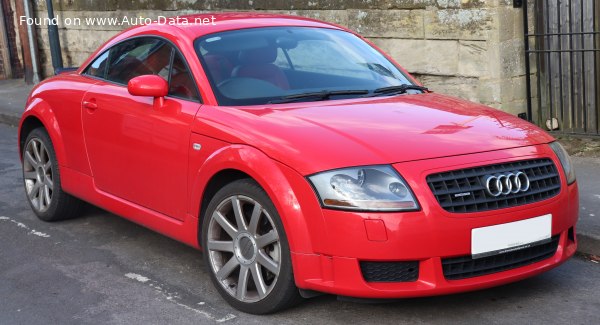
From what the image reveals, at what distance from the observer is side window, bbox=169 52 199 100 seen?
5.64 metres

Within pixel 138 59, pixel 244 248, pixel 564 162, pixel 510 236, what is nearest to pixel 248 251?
pixel 244 248

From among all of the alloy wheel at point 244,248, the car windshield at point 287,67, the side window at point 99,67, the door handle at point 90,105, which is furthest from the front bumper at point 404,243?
the side window at point 99,67

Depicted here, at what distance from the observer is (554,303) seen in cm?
507

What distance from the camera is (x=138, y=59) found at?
6359 mm

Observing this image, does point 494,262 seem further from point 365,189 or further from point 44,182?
point 44,182

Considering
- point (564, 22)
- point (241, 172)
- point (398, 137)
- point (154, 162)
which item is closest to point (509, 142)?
point (398, 137)

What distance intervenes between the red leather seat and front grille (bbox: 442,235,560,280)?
5.32 ft

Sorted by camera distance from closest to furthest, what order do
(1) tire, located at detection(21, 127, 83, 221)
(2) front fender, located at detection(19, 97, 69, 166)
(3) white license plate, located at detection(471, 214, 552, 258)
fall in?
(3) white license plate, located at detection(471, 214, 552, 258)
(2) front fender, located at detection(19, 97, 69, 166)
(1) tire, located at detection(21, 127, 83, 221)

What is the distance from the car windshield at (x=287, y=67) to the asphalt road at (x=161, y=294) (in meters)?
1.17

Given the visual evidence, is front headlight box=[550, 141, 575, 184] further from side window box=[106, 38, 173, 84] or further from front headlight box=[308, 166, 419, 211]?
side window box=[106, 38, 173, 84]

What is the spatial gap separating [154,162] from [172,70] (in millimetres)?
609

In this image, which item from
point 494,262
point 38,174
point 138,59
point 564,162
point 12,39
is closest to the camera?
point 494,262

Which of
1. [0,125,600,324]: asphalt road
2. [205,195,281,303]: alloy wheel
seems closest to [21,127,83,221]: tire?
[0,125,600,324]: asphalt road

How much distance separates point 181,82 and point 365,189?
1.74 m
